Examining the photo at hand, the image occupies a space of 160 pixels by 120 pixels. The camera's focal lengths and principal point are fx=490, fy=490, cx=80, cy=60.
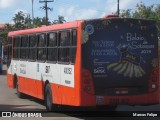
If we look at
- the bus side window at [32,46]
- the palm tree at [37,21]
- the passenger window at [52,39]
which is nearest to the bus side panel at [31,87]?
the bus side window at [32,46]

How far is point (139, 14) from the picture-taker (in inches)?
2096

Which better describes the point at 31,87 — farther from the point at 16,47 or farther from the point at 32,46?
the point at 16,47

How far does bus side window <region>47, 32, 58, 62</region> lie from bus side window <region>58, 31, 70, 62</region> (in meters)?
0.44

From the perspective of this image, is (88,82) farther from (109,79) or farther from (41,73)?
(41,73)

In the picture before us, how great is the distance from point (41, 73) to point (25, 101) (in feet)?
8.76

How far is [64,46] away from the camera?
13672 mm

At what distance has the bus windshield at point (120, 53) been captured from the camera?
1243 cm

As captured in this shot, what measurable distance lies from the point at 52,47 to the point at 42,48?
1.21 meters

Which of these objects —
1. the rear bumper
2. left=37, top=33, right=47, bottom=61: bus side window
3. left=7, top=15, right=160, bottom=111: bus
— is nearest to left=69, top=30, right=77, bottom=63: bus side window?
left=7, top=15, right=160, bottom=111: bus

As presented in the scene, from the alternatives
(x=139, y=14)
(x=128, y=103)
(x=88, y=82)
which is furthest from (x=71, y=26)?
(x=139, y=14)

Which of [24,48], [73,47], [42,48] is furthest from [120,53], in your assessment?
[24,48]

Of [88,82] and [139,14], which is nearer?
[88,82]

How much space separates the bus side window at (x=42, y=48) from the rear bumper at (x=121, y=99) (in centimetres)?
379

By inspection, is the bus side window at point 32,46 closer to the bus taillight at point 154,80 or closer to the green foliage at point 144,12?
the bus taillight at point 154,80
